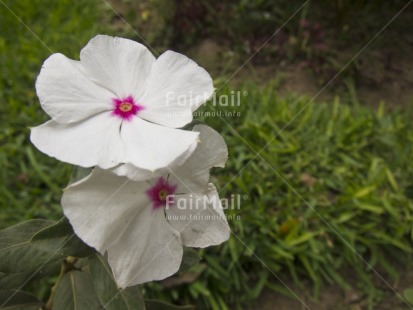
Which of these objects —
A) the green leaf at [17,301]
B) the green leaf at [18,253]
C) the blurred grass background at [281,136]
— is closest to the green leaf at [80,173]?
the green leaf at [18,253]

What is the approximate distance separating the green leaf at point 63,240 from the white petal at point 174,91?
0.33m

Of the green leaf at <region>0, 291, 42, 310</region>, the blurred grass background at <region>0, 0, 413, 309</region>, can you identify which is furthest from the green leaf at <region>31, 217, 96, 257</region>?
the blurred grass background at <region>0, 0, 413, 309</region>

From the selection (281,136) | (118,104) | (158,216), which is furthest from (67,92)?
(281,136)

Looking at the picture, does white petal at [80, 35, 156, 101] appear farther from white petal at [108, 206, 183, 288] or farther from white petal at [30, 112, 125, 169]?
white petal at [108, 206, 183, 288]

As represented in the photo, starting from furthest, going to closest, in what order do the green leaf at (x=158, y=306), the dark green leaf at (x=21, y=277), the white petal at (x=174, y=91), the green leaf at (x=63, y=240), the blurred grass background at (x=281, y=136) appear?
the blurred grass background at (x=281, y=136) → the green leaf at (x=158, y=306) → the dark green leaf at (x=21, y=277) → the green leaf at (x=63, y=240) → the white petal at (x=174, y=91)

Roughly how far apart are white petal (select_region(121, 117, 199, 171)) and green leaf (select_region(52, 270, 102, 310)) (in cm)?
59

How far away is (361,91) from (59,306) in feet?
8.12

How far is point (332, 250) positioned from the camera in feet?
7.21

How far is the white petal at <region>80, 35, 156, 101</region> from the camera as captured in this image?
99 centimetres

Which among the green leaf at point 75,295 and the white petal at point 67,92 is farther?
the green leaf at point 75,295

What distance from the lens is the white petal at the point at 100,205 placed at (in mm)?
900

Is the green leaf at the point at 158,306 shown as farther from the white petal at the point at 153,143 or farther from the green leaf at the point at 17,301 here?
the white petal at the point at 153,143

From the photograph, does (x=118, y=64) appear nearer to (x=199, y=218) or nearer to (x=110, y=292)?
(x=199, y=218)

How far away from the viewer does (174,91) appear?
99 cm
